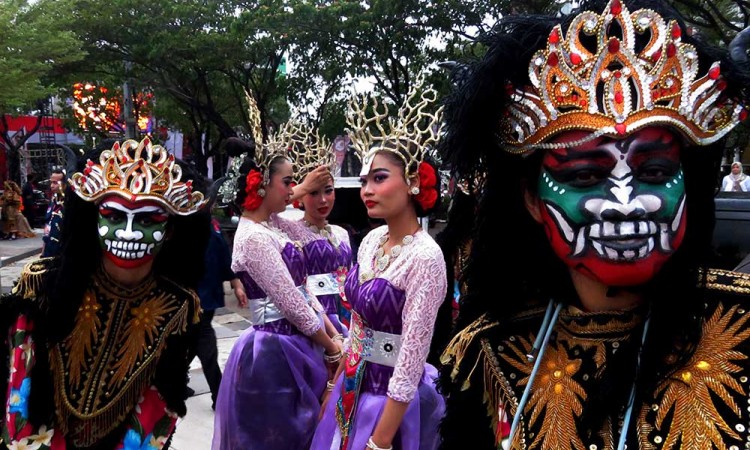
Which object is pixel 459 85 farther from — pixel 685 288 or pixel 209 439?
pixel 209 439

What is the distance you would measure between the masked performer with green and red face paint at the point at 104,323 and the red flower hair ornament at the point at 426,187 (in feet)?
3.33

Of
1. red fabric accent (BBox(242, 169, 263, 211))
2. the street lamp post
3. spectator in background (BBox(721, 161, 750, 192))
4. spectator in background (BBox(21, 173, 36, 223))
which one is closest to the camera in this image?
red fabric accent (BBox(242, 169, 263, 211))

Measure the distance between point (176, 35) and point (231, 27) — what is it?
1691 mm

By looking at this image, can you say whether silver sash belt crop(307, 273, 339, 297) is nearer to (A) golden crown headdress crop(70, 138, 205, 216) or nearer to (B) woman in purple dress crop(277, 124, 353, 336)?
(B) woman in purple dress crop(277, 124, 353, 336)

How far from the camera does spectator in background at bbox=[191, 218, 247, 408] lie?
523 centimetres

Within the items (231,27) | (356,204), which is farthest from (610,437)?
(231,27)

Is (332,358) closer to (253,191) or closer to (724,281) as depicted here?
(253,191)

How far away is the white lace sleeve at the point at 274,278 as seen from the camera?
11.9 feet

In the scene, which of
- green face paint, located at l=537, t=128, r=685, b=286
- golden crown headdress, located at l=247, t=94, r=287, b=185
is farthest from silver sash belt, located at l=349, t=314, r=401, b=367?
golden crown headdress, located at l=247, t=94, r=287, b=185

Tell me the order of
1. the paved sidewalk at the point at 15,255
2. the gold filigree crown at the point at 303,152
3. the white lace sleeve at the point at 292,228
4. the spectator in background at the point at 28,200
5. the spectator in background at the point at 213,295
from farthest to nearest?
the spectator in background at the point at 28,200 → the paved sidewalk at the point at 15,255 → the spectator in background at the point at 213,295 → the gold filigree crown at the point at 303,152 → the white lace sleeve at the point at 292,228

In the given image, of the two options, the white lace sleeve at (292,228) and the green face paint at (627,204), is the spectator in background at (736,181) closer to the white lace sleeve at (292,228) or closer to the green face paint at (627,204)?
the white lace sleeve at (292,228)

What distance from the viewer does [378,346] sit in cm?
279

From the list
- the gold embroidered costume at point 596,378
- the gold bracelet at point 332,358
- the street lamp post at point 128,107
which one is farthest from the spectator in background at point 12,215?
the gold embroidered costume at point 596,378

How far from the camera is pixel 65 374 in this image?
112 inches
